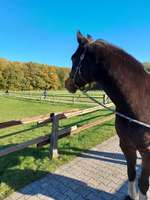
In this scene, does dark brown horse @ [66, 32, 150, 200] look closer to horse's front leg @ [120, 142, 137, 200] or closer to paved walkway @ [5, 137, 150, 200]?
horse's front leg @ [120, 142, 137, 200]

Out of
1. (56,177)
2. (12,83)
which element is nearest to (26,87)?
(12,83)

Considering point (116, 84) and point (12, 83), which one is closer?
point (116, 84)

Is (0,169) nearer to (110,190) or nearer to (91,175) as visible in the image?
(91,175)

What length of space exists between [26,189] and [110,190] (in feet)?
4.37

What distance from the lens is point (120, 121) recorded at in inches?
103

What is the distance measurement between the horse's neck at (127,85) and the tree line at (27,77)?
1875 inches

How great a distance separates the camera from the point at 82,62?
8.19 feet

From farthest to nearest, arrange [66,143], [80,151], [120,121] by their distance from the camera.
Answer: [66,143] → [80,151] → [120,121]

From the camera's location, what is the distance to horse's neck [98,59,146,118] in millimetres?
2373

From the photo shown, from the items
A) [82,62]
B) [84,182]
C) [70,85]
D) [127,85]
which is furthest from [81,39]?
[84,182]

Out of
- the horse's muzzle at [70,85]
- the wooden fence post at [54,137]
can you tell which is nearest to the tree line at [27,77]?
the wooden fence post at [54,137]

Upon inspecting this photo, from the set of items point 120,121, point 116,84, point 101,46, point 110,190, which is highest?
point 101,46

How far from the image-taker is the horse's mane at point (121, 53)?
2.39 m

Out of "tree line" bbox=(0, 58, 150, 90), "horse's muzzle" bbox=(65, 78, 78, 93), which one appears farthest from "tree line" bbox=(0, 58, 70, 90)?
"horse's muzzle" bbox=(65, 78, 78, 93)
